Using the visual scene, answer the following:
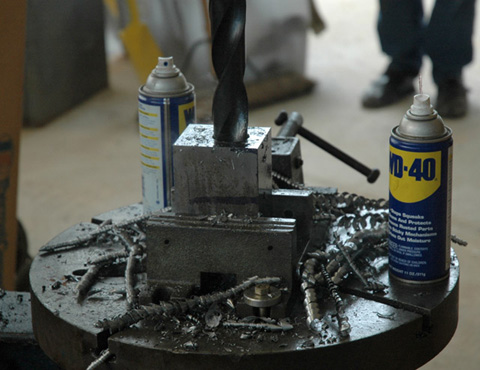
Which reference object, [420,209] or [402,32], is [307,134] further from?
[402,32]

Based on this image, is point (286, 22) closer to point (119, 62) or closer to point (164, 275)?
point (119, 62)

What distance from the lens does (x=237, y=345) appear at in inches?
34.6

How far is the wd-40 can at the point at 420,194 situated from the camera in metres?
0.95

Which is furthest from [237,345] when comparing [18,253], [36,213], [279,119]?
[36,213]

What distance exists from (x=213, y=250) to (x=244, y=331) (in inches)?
4.5

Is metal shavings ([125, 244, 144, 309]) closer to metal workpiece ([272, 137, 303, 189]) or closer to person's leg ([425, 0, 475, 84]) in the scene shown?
metal workpiece ([272, 137, 303, 189])

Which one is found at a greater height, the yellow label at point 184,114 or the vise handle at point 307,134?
the yellow label at point 184,114

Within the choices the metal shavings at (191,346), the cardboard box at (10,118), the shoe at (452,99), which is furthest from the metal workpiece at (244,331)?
the shoe at (452,99)

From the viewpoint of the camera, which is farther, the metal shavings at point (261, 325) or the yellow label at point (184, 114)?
the yellow label at point (184, 114)

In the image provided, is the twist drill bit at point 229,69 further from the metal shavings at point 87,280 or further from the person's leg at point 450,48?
the person's leg at point 450,48

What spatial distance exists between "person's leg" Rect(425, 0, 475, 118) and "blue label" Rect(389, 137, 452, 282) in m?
2.60

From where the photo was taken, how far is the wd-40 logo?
0.95 meters

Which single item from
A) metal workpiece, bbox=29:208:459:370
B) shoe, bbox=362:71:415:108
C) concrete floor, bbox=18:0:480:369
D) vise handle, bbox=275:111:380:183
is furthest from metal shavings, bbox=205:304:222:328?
shoe, bbox=362:71:415:108

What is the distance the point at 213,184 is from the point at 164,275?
0.13 m
